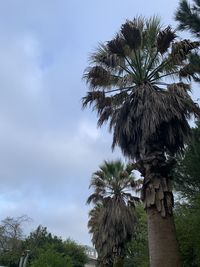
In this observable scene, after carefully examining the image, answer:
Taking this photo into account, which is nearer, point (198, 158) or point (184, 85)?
point (184, 85)

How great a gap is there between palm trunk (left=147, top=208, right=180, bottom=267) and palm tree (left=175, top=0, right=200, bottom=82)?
219 inches

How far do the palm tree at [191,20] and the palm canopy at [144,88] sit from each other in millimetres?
594

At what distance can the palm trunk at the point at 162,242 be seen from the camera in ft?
47.0

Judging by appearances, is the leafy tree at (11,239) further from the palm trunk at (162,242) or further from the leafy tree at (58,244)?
the palm trunk at (162,242)

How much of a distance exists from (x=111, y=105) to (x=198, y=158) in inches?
168

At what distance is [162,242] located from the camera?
14.5 meters

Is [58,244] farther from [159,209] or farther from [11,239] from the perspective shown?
[159,209]

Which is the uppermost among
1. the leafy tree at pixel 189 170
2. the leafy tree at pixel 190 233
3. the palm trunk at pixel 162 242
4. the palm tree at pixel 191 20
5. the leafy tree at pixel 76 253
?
the leafy tree at pixel 76 253

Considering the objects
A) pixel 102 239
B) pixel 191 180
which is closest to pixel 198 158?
pixel 191 180

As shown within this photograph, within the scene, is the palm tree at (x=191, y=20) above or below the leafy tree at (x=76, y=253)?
below

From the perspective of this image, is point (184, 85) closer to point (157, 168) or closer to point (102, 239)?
point (157, 168)

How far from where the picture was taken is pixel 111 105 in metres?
18.4

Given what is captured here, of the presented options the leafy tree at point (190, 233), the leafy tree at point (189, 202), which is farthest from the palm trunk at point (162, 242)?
the leafy tree at point (190, 233)

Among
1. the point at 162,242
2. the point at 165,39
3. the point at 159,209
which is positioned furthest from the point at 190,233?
the point at 165,39
